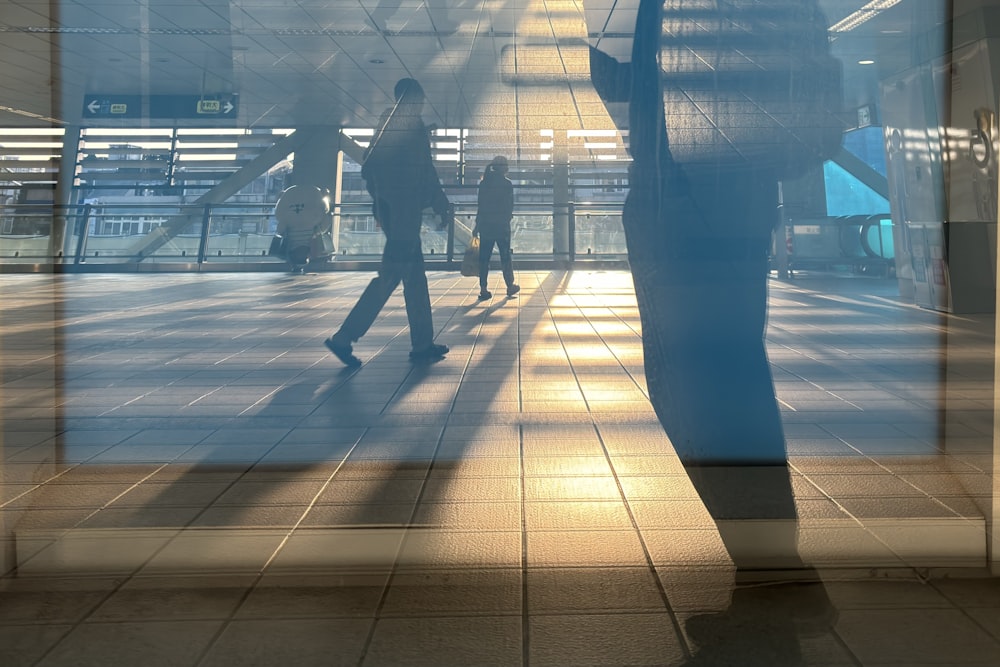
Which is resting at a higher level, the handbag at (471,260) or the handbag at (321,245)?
the handbag at (321,245)

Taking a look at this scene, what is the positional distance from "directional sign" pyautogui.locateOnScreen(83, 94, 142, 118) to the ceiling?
0.07 ft

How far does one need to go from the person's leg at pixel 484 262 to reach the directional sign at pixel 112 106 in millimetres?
1120

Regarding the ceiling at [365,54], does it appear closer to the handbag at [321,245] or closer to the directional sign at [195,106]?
the directional sign at [195,106]

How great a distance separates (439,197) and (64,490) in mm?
1603

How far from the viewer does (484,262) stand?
8.85 feet

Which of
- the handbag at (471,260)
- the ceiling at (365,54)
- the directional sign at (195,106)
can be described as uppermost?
the ceiling at (365,54)

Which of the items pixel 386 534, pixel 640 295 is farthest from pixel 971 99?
pixel 386 534

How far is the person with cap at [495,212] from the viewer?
2648 mm

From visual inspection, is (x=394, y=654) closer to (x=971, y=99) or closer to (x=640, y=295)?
(x=640, y=295)

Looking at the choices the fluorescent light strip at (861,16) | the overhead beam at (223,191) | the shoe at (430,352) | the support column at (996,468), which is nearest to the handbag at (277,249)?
the overhead beam at (223,191)

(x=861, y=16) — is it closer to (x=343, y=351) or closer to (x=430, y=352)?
(x=430, y=352)

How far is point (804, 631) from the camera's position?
2193 mm

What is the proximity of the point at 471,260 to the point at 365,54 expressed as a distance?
69 centimetres

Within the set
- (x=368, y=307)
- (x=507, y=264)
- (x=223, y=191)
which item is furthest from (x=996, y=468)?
(x=223, y=191)
